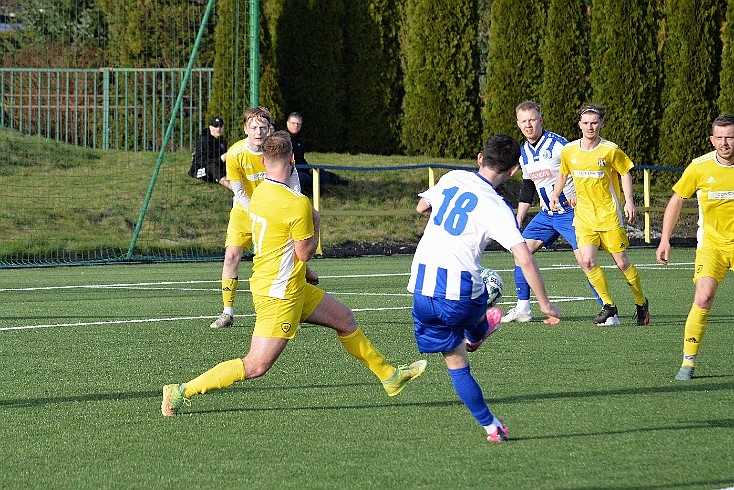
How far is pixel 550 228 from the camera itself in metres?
12.2

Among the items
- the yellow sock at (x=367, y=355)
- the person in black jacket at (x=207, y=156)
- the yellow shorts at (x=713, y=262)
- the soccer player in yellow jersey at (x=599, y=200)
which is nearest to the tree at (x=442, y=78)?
the person in black jacket at (x=207, y=156)

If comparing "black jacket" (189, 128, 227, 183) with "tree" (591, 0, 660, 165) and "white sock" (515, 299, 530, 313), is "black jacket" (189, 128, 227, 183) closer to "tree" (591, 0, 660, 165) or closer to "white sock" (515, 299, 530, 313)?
"white sock" (515, 299, 530, 313)

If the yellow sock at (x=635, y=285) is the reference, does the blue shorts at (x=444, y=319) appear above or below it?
above

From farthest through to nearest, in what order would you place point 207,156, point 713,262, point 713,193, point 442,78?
1. point 442,78
2. point 207,156
3. point 713,193
4. point 713,262

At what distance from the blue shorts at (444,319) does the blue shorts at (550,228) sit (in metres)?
5.88


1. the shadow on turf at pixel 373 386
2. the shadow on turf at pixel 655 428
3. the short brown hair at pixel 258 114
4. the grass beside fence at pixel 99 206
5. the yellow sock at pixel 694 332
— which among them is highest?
the short brown hair at pixel 258 114

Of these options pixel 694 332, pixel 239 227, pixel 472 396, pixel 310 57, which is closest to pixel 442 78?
pixel 310 57

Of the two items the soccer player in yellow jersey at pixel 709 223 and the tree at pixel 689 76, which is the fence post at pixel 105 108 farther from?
the tree at pixel 689 76

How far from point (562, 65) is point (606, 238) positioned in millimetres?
19123

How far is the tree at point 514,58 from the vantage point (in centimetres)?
3019

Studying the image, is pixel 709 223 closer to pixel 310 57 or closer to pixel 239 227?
pixel 239 227

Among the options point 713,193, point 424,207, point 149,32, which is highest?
point 149,32

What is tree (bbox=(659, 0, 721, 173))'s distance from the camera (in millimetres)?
30266

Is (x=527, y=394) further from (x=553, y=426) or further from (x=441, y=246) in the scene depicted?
(x=441, y=246)
